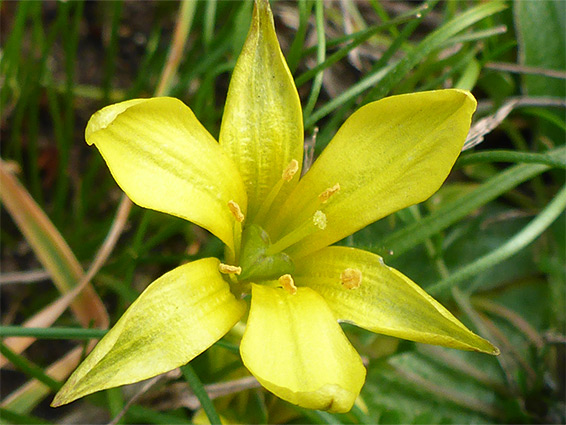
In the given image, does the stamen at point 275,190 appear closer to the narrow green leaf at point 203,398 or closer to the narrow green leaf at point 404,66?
the narrow green leaf at point 404,66

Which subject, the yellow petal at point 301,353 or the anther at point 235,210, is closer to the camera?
the yellow petal at point 301,353

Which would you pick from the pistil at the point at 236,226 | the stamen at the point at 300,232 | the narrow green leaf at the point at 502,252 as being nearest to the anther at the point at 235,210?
the pistil at the point at 236,226

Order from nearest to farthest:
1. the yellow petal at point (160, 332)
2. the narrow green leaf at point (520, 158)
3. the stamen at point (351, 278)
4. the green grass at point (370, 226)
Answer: the yellow petal at point (160, 332), the stamen at point (351, 278), the narrow green leaf at point (520, 158), the green grass at point (370, 226)

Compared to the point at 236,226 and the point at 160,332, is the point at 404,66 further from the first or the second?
the point at 160,332

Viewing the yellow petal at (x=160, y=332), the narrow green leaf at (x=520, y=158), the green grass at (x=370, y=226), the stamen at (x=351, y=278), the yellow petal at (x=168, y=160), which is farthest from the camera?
the green grass at (x=370, y=226)

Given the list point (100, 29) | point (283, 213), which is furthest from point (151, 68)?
point (283, 213)

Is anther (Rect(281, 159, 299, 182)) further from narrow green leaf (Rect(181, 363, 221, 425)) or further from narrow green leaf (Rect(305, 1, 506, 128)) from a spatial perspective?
narrow green leaf (Rect(181, 363, 221, 425))

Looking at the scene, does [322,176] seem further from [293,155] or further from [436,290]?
[436,290]
